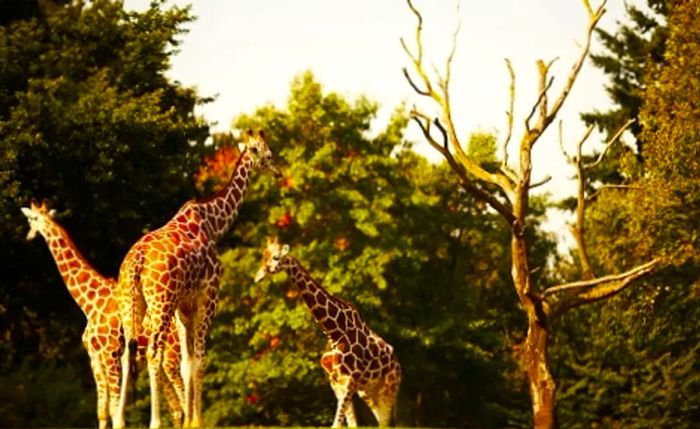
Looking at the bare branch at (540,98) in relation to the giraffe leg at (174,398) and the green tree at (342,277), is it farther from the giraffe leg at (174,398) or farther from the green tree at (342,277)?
the green tree at (342,277)

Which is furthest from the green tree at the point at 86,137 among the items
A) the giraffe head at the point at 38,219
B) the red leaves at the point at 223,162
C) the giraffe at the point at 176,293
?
the red leaves at the point at 223,162

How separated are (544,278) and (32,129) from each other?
25.9m

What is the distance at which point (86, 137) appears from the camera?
31922mm

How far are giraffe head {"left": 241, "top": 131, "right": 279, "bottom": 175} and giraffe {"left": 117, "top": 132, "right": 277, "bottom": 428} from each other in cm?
262

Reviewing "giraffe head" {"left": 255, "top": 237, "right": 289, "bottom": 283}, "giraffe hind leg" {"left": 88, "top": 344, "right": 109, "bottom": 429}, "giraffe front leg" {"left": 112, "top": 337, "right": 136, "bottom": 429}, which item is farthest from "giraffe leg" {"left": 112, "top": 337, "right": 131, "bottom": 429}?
"giraffe head" {"left": 255, "top": 237, "right": 289, "bottom": 283}

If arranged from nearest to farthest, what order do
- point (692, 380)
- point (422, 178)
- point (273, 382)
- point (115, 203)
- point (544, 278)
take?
1. point (115, 203)
2. point (692, 380)
3. point (273, 382)
4. point (422, 178)
5. point (544, 278)

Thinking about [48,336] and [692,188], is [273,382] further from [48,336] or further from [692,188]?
[692,188]

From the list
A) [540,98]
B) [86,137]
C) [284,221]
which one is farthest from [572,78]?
[284,221]

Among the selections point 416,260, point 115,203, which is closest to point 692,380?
point 416,260

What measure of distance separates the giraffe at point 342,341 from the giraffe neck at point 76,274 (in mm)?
2736

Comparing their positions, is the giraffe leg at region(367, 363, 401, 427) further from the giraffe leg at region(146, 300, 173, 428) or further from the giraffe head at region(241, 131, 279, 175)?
the giraffe leg at region(146, 300, 173, 428)

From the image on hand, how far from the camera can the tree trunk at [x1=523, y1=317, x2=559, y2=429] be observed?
27281 millimetres

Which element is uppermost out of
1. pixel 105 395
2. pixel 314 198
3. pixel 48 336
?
pixel 314 198

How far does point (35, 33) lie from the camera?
112ft
